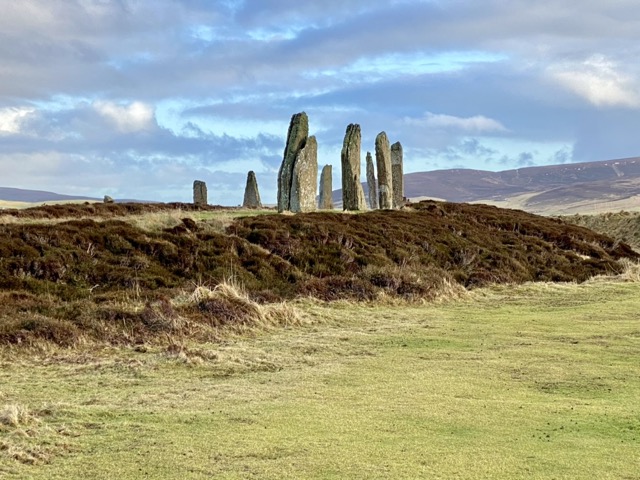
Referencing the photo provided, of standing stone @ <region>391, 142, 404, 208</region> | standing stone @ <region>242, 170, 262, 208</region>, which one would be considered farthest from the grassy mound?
standing stone @ <region>242, 170, 262, 208</region>

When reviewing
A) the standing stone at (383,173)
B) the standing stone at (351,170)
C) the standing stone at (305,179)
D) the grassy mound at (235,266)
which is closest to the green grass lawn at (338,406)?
the grassy mound at (235,266)

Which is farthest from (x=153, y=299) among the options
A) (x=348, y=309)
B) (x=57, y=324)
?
(x=348, y=309)

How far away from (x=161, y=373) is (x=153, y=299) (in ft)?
18.2

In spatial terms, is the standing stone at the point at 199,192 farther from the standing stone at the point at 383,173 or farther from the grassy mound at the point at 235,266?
the grassy mound at the point at 235,266

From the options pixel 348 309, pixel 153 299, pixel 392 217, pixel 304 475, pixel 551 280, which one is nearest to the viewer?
pixel 304 475

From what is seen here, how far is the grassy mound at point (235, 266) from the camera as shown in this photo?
50.8ft

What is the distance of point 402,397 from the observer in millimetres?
10406

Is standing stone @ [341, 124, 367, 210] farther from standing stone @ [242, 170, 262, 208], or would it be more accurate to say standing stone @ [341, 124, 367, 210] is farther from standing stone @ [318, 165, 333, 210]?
standing stone @ [242, 170, 262, 208]

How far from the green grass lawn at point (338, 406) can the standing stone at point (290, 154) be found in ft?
55.0

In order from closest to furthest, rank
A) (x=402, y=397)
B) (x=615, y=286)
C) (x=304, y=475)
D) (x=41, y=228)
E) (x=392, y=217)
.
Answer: (x=304, y=475) → (x=402, y=397) → (x=41, y=228) → (x=615, y=286) → (x=392, y=217)

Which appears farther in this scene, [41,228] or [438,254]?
[438,254]

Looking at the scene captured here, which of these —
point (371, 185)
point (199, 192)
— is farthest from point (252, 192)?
point (371, 185)

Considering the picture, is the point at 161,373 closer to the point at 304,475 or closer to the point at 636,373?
the point at 304,475

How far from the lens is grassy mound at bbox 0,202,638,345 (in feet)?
50.8
